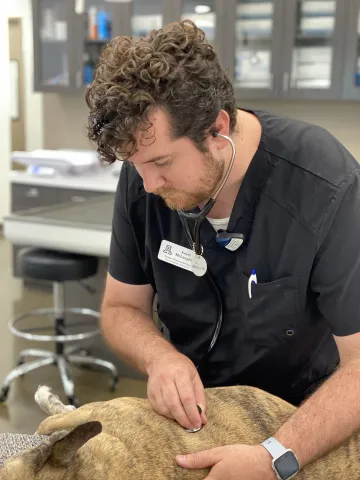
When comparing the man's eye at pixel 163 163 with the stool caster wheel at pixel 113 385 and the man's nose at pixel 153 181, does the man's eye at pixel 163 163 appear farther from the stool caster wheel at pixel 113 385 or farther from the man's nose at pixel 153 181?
the stool caster wheel at pixel 113 385

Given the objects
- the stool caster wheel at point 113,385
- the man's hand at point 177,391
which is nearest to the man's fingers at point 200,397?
the man's hand at point 177,391

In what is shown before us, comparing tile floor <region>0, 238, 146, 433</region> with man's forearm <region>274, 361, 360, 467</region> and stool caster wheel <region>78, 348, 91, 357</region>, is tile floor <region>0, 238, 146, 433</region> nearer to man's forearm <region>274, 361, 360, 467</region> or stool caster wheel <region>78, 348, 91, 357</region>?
stool caster wheel <region>78, 348, 91, 357</region>

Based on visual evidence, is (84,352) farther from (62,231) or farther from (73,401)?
(62,231)

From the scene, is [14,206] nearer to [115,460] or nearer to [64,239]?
[64,239]

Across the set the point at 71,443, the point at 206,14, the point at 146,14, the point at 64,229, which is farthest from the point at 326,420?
the point at 146,14

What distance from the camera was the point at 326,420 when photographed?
108 centimetres

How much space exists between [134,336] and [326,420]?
495 millimetres

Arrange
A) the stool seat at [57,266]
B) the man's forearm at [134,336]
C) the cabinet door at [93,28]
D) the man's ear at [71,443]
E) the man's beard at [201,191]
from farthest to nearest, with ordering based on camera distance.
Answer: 1. the cabinet door at [93,28]
2. the stool seat at [57,266]
3. the man's forearm at [134,336]
4. the man's beard at [201,191]
5. the man's ear at [71,443]

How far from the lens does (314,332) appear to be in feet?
4.36

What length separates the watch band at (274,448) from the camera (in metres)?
1.03

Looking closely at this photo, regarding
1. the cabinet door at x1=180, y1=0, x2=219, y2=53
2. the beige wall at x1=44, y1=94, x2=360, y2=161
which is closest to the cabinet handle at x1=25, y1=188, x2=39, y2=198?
the beige wall at x1=44, y1=94, x2=360, y2=161

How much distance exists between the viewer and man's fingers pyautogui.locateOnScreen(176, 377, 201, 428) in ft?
3.49

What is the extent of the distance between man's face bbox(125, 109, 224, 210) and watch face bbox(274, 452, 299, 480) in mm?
512

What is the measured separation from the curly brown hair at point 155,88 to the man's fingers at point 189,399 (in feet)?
1.44
